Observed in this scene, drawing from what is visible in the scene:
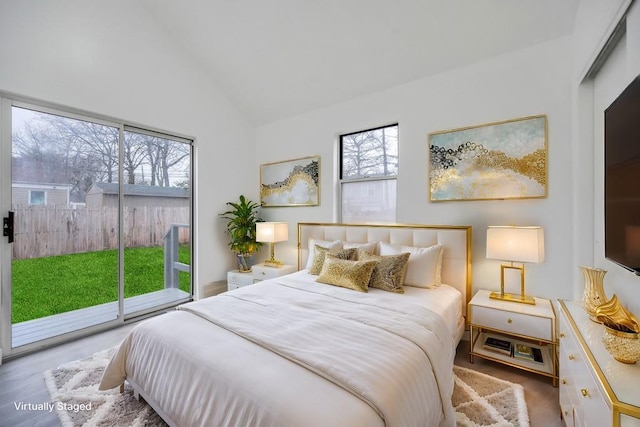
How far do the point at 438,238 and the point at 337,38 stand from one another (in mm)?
2268

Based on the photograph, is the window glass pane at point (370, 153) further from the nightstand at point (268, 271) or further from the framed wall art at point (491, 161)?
the nightstand at point (268, 271)

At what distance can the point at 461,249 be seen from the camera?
2.54m

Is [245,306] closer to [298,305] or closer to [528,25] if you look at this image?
[298,305]

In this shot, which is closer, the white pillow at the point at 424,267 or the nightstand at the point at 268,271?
the white pillow at the point at 424,267

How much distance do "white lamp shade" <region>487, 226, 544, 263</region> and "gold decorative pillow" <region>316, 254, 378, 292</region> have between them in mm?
979

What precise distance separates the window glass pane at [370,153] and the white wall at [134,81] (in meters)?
1.65

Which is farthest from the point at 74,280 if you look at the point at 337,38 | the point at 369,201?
the point at 337,38

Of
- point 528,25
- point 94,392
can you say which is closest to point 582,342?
point 528,25

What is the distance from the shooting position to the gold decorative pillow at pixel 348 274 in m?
2.37

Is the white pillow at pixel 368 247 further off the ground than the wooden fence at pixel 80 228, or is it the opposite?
the wooden fence at pixel 80 228

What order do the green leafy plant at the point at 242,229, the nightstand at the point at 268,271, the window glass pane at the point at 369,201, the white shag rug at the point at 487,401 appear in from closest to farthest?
the white shag rug at the point at 487,401 < the window glass pane at the point at 369,201 < the nightstand at the point at 268,271 < the green leafy plant at the point at 242,229

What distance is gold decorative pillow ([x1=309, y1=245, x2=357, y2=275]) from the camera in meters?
2.71

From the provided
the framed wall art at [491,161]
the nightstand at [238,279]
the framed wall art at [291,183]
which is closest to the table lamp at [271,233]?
the nightstand at [238,279]

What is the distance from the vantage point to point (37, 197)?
2572mm
